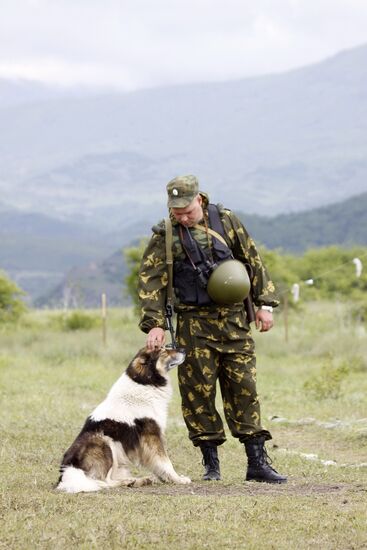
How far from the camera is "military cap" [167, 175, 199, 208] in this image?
7723 millimetres

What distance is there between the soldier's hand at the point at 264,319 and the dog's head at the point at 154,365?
581 millimetres

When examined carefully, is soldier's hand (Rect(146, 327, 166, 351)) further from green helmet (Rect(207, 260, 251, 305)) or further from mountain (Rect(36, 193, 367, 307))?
mountain (Rect(36, 193, 367, 307))

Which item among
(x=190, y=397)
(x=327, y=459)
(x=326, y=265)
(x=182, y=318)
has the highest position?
(x=326, y=265)

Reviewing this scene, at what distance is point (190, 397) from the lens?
8.17 meters

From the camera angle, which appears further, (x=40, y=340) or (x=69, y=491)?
(x=40, y=340)

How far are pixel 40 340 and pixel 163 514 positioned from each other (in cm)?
1737

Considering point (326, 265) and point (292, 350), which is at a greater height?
point (326, 265)

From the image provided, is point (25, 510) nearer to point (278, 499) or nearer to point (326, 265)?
point (278, 499)

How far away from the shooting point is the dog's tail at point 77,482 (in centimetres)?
760

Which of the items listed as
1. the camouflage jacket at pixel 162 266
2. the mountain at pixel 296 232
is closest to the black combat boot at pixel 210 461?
the camouflage jacket at pixel 162 266

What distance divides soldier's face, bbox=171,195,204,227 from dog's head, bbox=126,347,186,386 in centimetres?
87

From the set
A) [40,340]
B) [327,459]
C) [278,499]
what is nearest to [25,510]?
[278,499]

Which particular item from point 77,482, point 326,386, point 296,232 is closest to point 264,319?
point 77,482

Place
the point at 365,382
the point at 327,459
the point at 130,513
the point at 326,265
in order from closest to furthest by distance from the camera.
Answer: the point at 130,513 → the point at 327,459 → the point at 365,382 → the point at 326,265
